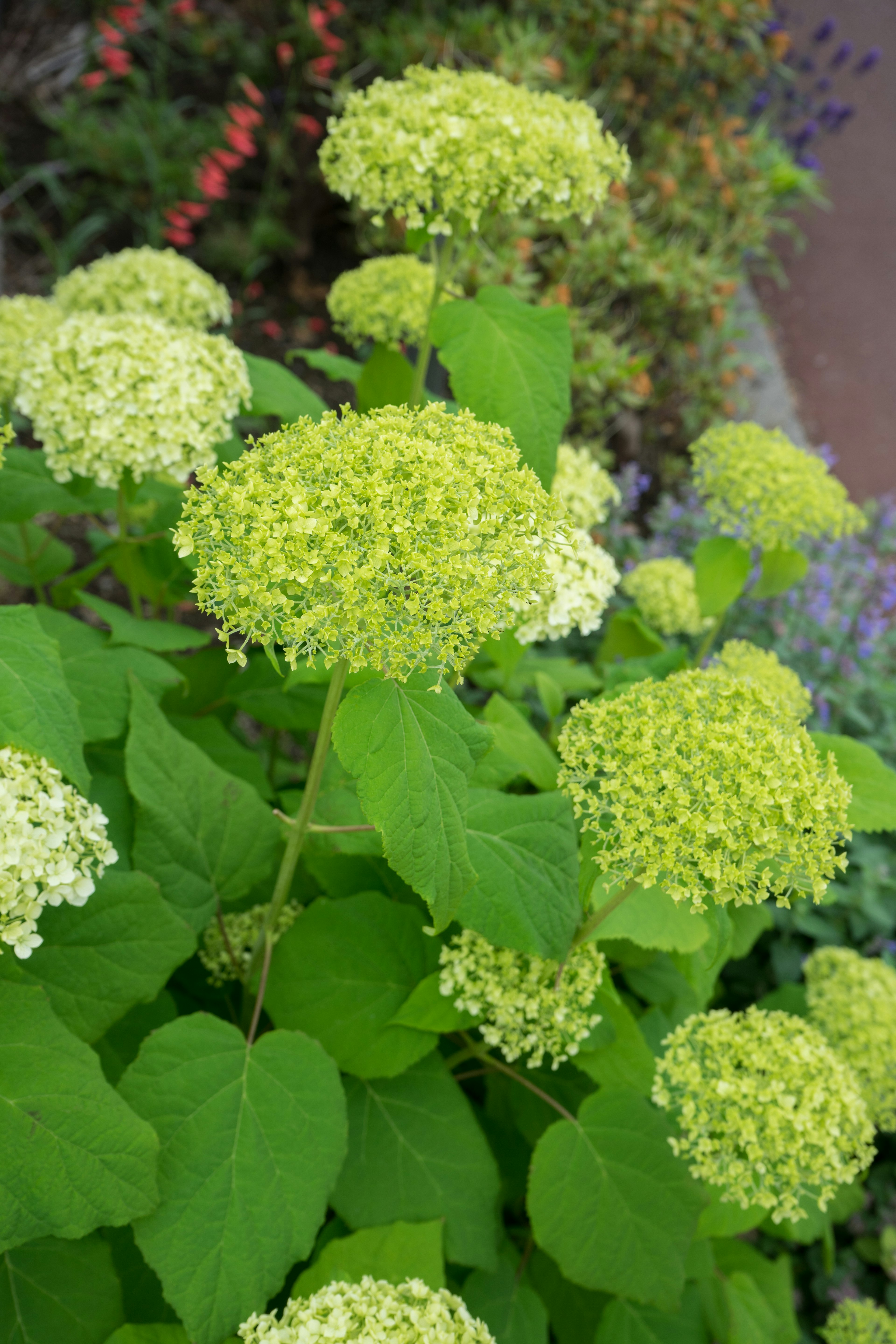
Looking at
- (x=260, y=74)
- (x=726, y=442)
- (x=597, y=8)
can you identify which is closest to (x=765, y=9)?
(x=597, y=8)

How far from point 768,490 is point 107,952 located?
184cm

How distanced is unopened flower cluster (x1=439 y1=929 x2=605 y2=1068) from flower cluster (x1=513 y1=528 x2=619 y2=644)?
0.69 meters

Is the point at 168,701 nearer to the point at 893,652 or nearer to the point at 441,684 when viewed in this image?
the point at 441,684

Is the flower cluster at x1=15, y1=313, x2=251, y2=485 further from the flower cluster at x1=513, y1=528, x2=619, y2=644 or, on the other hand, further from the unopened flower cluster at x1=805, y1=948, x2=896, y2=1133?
the unopened flower cluster at x1=805, y1=948, x2=896, y2=1133

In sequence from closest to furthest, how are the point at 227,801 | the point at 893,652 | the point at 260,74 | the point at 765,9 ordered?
the point at 227,801
the point at 893,652
the point at 260,74
the point at 765,9

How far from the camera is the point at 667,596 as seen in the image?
9.66 ft

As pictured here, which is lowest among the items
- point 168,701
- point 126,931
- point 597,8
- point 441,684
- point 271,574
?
point 168,701

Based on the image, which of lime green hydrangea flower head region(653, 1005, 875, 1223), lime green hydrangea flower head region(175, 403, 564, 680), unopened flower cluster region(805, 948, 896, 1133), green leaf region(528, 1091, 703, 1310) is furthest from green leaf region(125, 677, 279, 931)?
unopened flower cluster region(805, 948, 896, 1133)

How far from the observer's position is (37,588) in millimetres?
2480

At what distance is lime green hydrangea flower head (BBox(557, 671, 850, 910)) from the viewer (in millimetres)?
1307

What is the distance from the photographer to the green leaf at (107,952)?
155 centimetres

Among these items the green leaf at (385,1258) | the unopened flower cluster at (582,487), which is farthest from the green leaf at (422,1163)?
the unopened flower cluster at (582,487)

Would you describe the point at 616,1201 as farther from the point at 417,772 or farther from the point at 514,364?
the point at 514,364

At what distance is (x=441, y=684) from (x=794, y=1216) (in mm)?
1197
